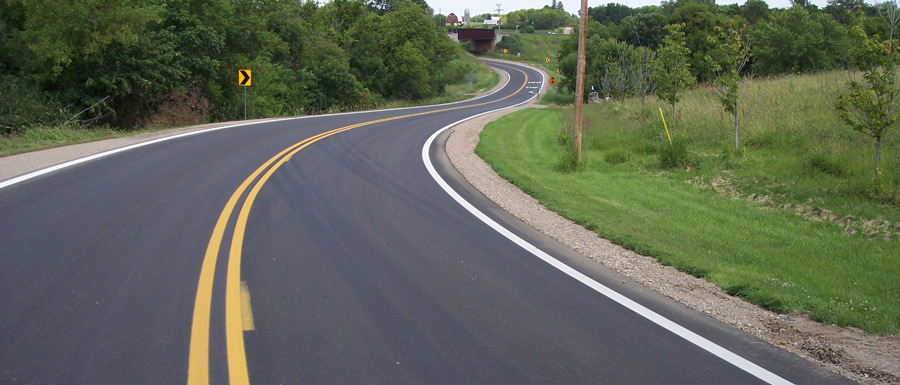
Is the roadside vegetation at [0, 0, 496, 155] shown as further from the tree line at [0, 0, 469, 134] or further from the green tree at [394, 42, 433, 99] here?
the green tree at [394, 42, 433, 99]

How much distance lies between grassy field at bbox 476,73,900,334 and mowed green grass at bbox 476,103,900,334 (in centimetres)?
3

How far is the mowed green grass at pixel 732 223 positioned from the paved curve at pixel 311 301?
136 centimetres

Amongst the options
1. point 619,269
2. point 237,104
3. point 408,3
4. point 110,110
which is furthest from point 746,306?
point 408,3

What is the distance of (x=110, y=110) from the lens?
23000 millimetres

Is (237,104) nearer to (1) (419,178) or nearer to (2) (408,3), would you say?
(1) (419,178)

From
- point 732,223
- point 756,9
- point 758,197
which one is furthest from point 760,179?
point 756,9

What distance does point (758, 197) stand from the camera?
13.9 m

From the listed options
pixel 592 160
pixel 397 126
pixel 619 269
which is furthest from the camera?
pixel 397 126

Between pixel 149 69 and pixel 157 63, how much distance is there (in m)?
0.53

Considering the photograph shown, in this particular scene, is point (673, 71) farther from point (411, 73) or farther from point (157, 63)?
point (411, 73)

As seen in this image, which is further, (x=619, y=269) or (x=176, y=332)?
(x=619, y=269)

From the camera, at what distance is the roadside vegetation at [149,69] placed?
20656 millimetres

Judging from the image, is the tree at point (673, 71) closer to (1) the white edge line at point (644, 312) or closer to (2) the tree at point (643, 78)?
(2) the tree at point (643, 78)

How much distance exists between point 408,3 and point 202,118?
40811 mm
